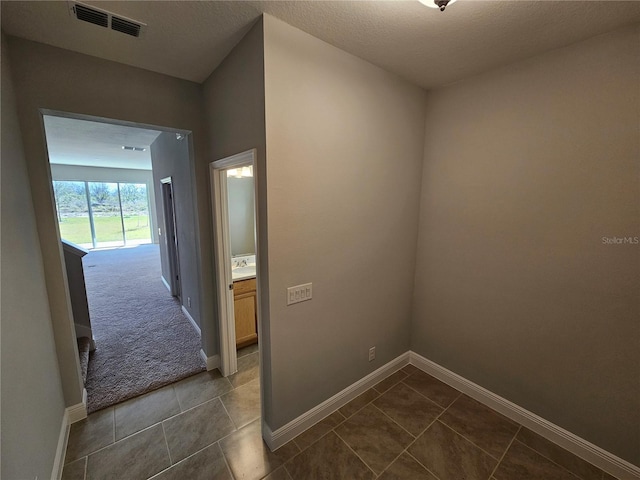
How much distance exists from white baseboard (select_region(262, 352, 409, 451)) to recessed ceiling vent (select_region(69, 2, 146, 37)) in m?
2.72

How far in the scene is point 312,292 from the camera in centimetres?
191

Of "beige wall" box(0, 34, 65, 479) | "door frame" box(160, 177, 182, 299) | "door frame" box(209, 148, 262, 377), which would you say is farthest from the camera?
"door frame" box(160, 177, 182, 299)

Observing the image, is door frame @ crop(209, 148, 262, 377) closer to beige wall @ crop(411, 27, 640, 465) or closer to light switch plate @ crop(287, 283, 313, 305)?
light switch plate @ crop(287, 283, 313, 305)

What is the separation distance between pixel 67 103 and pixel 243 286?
2023 millimetres

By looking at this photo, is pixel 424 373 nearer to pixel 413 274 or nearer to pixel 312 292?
pixel 413 274

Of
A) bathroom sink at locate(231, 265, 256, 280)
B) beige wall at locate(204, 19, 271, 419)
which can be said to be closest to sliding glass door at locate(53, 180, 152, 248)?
bathroom sink at locate(231, 265, 256, 280)

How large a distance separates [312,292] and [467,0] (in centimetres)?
188

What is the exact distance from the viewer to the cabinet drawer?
2.83 m

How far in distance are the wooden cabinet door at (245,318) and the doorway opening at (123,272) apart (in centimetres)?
49

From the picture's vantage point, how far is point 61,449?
178 cm

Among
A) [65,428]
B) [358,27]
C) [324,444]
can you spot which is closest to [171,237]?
[65,428]

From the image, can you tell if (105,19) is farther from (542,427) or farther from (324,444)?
(542,427)

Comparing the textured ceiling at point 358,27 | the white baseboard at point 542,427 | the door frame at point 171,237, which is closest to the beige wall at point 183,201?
the door frame at point 171,237

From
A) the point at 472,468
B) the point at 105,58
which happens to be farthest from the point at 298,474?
the point at 105,58
